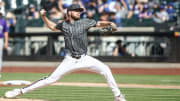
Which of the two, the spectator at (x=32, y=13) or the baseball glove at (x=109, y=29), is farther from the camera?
the spectator at (x=32, y=13)

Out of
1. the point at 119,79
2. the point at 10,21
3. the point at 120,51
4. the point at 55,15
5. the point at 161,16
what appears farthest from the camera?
the point at 10,21

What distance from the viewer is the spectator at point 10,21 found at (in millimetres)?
21469

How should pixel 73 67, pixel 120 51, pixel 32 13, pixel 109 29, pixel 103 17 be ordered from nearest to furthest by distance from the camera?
pixel 73 67 < pixel 109 29 < pixel 120 51 < pixel 103 17 < pixel 32 13

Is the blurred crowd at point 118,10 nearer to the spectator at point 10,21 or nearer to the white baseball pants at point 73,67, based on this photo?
the spectator at point 10,21

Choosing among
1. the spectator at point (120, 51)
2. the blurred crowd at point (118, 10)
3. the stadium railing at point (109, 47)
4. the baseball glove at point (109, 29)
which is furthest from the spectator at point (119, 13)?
the baseball glove at point (109, 29)

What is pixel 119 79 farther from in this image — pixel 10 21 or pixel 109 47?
pixel 10 21

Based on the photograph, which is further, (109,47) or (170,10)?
(170,10)

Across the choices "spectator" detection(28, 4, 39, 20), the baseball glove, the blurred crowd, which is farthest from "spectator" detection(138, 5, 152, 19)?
the baseball glove

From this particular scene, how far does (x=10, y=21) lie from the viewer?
70.7 feet

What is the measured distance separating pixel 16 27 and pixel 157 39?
22.8ft

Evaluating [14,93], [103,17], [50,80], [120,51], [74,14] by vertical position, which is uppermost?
[103,17]

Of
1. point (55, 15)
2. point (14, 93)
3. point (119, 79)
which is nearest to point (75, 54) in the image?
point (14, 93)

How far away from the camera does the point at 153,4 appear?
797 inches

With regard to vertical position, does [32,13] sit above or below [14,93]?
above
